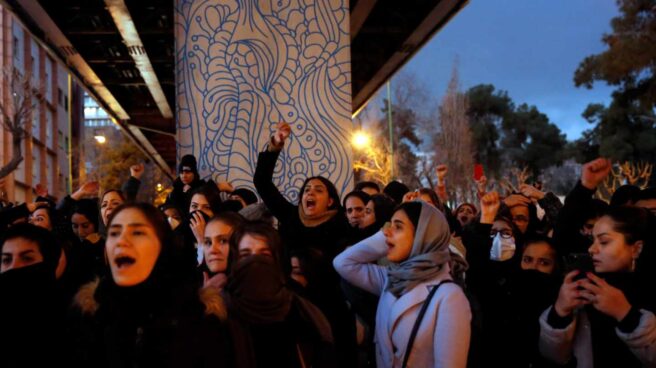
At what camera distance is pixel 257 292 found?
3.72 m

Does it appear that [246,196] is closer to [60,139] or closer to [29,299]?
[29,299]

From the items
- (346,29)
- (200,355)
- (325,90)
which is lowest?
(200,355)

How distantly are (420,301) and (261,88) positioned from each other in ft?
19.6

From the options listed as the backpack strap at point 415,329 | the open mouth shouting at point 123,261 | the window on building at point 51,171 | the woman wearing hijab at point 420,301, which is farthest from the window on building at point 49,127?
the open mouth shouting at point 123,261

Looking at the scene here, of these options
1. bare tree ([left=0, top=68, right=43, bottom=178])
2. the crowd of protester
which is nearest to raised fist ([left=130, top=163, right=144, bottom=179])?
the crowd of protester

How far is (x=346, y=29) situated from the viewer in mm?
10367

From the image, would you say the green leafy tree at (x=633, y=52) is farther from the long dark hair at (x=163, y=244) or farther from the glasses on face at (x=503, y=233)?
the long dark hair at (x=163, y=244)

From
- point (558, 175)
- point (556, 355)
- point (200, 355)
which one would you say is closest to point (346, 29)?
point (556, 355)

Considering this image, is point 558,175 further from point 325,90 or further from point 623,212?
point 623,212

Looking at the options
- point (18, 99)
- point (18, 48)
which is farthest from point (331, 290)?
point (18, 48)

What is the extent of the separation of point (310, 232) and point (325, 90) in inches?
171

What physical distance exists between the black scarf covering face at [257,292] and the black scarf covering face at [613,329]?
1.81 meters

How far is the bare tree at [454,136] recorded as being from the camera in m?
52.3

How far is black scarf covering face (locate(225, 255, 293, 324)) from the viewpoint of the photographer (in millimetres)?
3697
